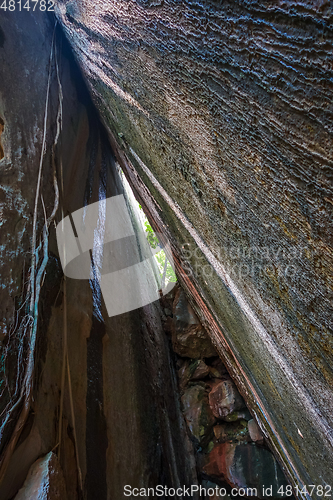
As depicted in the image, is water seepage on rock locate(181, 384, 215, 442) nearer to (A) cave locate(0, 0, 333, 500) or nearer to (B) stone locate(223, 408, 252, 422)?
(A) cave locate(0, 0, 333, 500)

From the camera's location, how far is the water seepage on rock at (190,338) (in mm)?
3785

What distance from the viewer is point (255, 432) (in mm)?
3086

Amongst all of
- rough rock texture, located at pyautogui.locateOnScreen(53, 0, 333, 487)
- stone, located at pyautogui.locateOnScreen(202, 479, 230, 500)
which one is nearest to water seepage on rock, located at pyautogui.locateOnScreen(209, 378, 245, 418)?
stone, located at pyautogui.locateOnScreen(202, 479, 230, 500)

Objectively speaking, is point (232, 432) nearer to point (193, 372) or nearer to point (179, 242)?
point (193, 372)

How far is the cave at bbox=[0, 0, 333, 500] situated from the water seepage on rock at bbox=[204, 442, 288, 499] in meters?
0.02

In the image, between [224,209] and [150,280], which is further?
[150,280]

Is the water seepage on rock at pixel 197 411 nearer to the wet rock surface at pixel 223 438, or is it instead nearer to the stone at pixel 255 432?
the wet rock surface at pixel 223 438

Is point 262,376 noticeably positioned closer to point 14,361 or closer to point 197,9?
point 14,361

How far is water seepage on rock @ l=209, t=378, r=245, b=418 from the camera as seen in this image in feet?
10.6

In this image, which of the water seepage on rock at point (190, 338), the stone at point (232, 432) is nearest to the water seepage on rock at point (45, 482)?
the stone at point (232, 432)

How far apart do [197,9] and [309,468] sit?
7.47 feet

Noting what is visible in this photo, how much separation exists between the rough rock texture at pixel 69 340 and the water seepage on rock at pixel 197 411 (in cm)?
14

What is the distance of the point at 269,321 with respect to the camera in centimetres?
118

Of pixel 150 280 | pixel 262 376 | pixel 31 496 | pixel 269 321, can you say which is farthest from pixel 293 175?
pixel 150 280
